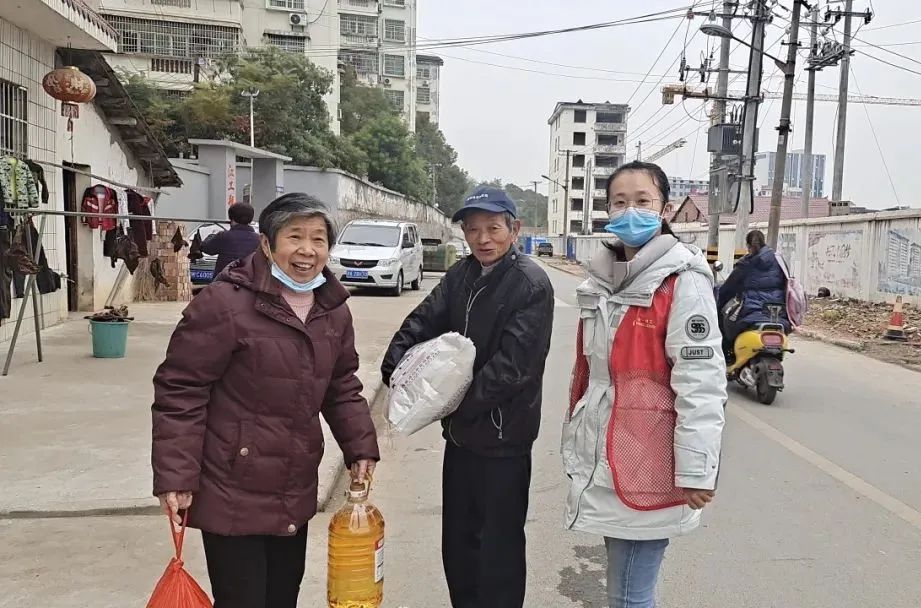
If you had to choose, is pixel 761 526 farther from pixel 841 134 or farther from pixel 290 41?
pixel 290 41

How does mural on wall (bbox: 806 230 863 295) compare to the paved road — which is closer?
the paved road

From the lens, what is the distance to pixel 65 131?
10.3 meters

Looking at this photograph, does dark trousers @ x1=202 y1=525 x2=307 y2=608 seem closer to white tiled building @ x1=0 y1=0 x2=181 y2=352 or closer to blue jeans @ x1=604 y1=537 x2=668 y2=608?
blue jeans @ x1=604 y1=537 x2=668 y2=608

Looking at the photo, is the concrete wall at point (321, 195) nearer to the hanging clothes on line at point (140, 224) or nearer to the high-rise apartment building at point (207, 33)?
the hanging clothes on line at point (140, 224)

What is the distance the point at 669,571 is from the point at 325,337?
2.35m

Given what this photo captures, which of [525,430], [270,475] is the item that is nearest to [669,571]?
[525,430]

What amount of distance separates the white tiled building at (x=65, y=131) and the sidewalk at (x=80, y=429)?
1.39 m

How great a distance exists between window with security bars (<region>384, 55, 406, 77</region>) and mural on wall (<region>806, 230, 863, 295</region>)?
186 ft

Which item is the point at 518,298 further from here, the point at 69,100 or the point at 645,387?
the point at 69,100

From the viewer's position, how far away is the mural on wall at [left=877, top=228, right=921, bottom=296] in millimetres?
14609

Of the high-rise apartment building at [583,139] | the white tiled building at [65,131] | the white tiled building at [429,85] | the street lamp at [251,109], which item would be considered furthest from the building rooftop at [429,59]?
the white tiled building at [65,131]

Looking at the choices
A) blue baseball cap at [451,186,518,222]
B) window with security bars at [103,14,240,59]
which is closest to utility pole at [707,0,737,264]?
blue baseball cap at [451,186,518,222]

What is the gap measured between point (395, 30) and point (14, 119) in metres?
64.5

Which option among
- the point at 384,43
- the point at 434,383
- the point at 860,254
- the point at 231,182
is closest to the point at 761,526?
the point at 434,383
